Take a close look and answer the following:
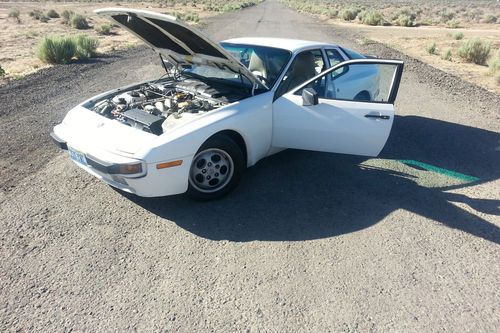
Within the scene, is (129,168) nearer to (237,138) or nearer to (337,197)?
(237,138)

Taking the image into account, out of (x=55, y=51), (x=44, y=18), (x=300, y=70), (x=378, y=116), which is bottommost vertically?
(x=44, y=18)

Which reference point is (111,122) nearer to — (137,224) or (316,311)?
(137,224)

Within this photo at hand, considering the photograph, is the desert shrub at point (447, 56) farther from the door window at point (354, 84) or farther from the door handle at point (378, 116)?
the door handle at point (378, 116)

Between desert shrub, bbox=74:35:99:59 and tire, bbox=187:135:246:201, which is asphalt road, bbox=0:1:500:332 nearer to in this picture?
tire, bbox=187:135:246:201

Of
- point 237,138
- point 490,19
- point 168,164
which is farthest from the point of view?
point 490,19

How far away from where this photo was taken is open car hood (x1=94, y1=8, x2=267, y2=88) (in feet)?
12.4

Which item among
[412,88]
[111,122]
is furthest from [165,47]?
[412,88]

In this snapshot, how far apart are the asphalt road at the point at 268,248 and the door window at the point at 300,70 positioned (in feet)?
3.46

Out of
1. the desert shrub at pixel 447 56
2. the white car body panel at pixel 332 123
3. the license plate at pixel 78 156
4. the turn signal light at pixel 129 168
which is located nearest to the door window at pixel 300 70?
the white car body panel at pixel 332 123

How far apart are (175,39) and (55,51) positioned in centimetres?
912

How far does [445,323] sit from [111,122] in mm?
3373

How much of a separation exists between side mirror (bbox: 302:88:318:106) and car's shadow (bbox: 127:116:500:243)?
3.32 ft

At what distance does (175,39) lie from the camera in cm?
434

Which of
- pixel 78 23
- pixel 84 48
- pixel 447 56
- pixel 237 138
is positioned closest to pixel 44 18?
pixel 78 23
